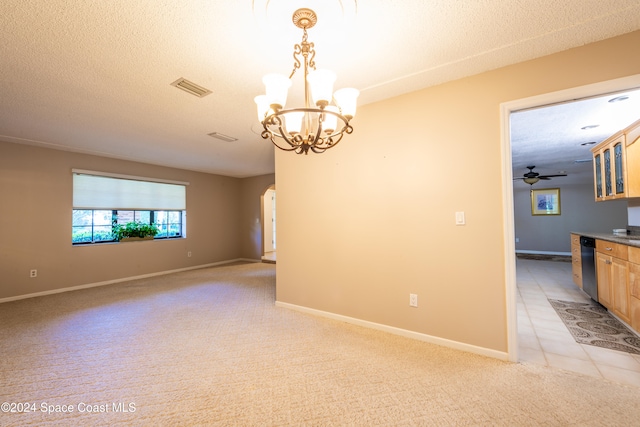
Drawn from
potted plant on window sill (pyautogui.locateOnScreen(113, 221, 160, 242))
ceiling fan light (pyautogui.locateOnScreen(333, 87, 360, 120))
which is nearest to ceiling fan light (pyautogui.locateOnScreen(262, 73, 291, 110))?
ceiling fan light (pyautogui.locateOnScreen(333, 87, 360, 120))

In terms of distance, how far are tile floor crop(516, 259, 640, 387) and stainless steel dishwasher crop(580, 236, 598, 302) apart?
22cm

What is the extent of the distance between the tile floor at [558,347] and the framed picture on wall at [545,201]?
4654 millimetres

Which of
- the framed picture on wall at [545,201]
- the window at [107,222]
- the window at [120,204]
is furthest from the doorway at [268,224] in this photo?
the framed picture on wall at [545,201]

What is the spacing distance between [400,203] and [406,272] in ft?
2.20

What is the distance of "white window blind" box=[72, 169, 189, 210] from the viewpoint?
4470 mm

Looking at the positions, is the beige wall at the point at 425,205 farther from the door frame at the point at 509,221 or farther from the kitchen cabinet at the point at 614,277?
the kitchen cabinet at the point at 614,277

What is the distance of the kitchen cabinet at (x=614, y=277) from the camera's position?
8.43ft

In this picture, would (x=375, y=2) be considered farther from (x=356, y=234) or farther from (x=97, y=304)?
(x=97, y=304)

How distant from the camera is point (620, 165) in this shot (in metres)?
3.12

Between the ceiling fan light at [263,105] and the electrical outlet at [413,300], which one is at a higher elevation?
the ceiling fan light at [263,105]

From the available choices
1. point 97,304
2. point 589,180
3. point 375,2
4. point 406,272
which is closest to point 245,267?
point 97,304

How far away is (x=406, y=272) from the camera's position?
2512 mm

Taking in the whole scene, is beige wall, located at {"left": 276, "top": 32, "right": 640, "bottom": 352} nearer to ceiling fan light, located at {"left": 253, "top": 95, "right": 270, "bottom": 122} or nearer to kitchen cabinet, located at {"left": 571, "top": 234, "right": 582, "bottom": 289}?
ceiling fan light, located at {"left": 253, "top": 95, "right": 270, "bottom": 122}

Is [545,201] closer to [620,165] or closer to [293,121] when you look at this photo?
[620,165]
